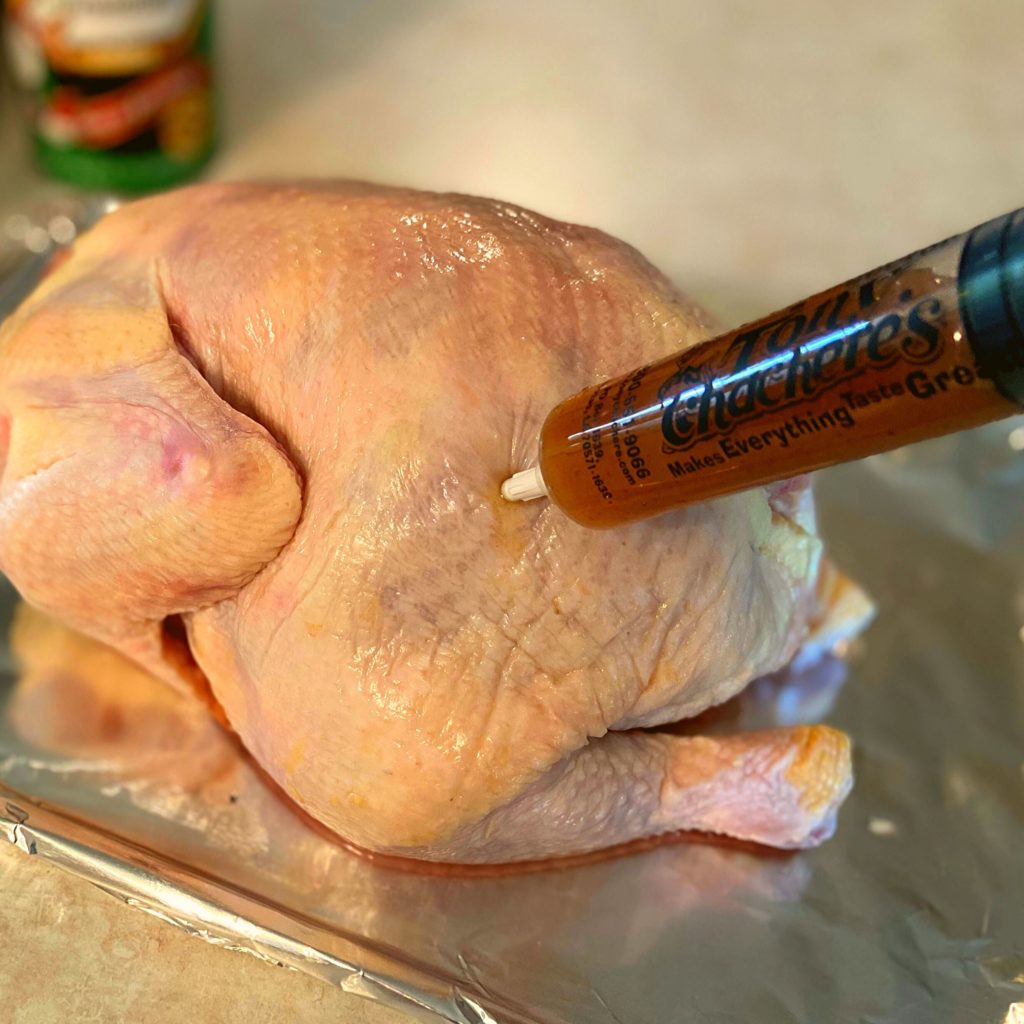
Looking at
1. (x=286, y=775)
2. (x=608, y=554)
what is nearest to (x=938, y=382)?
(x=608, y=554)

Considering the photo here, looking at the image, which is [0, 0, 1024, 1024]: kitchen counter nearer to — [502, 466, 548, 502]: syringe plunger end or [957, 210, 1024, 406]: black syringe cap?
[502, 466, 548, 502]: syringe plunger end

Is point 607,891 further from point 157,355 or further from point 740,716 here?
point 157,355

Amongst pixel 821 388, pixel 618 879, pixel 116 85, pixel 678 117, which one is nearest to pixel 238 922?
pixel 618 879

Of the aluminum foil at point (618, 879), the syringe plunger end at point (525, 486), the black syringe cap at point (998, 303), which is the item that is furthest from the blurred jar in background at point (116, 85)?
the black syringe cap at point (998, 303)

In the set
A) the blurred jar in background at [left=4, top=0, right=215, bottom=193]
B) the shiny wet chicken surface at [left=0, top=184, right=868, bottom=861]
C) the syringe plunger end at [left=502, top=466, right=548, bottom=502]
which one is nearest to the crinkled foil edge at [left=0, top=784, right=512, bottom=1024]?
the shiny wet chicken surface at [left=0, top=184, right=868, bottom=861]

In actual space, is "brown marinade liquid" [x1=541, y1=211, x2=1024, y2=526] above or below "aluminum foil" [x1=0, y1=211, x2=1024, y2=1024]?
above

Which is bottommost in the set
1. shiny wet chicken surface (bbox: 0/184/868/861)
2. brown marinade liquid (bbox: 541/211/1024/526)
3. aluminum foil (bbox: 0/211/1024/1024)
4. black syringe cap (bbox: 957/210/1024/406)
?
aluminum foil (bbox: 0/211/1024/1024)
